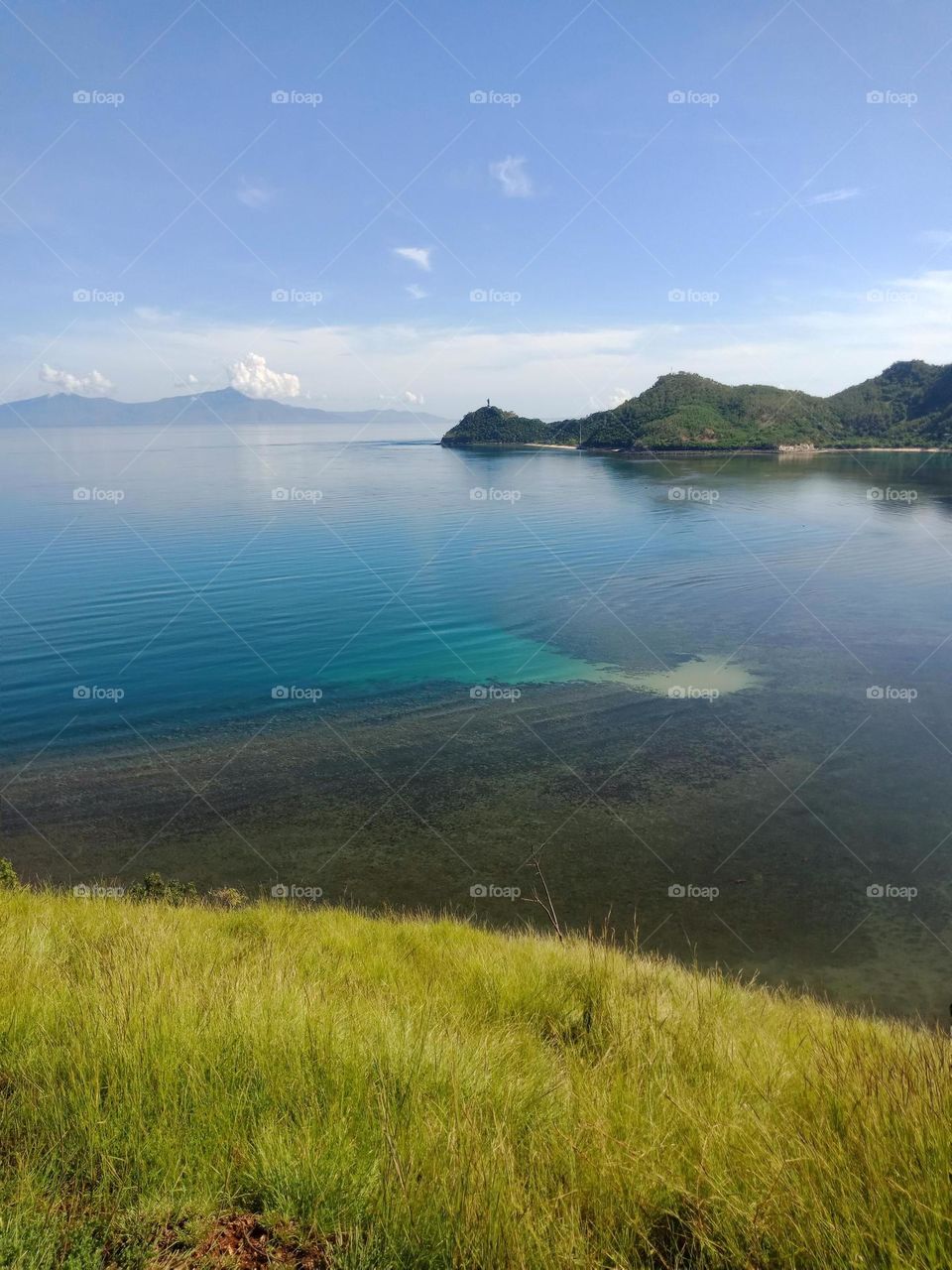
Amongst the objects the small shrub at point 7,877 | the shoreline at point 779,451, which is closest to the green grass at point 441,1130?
the small shrub at point 7,877

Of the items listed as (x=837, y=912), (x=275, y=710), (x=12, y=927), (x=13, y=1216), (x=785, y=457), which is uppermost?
(x=785, y=457)

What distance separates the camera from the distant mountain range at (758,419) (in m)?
134

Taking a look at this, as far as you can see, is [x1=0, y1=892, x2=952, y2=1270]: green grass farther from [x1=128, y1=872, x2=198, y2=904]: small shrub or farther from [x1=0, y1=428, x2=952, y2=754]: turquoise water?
[x1=0, y1=428, x2=952, y2=754]: turquoise water

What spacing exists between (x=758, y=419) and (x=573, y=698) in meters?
146

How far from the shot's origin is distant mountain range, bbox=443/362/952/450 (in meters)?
134


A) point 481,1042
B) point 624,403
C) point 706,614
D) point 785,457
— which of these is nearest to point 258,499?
point 706,614

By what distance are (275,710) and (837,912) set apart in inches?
542

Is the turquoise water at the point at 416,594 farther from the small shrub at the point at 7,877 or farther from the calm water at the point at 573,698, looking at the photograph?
the small shrub at the point at 7,877

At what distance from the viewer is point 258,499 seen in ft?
205

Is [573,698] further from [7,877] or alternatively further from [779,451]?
[779,451]

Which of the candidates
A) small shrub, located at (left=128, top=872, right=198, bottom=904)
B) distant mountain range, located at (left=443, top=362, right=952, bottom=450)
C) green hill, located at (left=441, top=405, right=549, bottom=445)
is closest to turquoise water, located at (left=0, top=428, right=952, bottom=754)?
small shrub, located at (left=128, top=872, right=198, bottom=904)

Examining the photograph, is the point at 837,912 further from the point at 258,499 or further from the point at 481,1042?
the point at 258,499

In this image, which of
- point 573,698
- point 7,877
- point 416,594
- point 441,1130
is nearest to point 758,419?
point 416,594

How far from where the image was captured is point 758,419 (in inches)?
5832
